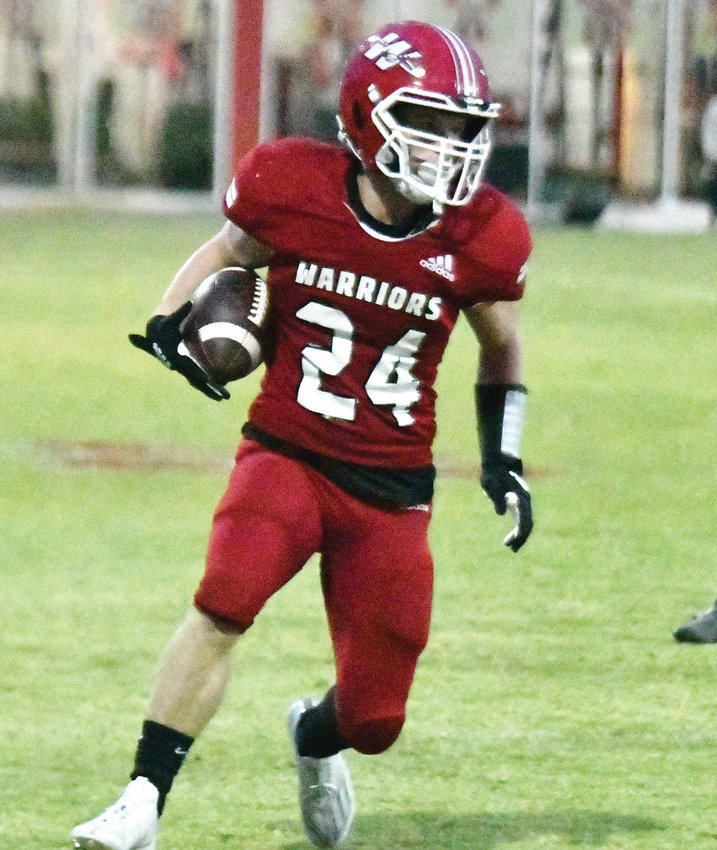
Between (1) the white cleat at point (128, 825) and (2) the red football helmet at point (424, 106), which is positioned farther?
(2) the red football helmet at point (424, 106)

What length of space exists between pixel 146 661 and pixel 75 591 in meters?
1.04

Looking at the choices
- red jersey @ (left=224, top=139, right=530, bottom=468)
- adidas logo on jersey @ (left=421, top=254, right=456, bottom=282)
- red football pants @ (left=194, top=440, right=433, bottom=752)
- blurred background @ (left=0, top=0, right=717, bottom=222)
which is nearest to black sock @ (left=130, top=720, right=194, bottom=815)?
red football pants @ (left=194, top=440, right=433, bottom=752)

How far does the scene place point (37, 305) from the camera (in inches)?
615

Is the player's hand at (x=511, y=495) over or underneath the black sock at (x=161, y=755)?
over

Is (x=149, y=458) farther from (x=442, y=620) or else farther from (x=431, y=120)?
(x=431, y=120)

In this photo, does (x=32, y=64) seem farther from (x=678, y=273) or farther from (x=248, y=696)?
(x=248, y=696)

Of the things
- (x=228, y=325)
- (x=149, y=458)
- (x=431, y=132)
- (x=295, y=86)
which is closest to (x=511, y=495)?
(x=228, y=325)

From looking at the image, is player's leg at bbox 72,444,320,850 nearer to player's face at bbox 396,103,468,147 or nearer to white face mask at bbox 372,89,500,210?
white face mask at bbox 372,89,500,210

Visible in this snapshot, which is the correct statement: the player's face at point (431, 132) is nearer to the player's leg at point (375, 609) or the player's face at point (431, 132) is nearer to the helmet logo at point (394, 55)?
the helmet logo at point (394, 55)

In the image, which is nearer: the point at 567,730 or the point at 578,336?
the point at 567,730

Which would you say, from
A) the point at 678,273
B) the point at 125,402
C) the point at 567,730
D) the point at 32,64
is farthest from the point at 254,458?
the point at 32,64

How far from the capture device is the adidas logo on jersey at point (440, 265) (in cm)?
446

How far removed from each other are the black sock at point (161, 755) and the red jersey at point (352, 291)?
2.29 feet

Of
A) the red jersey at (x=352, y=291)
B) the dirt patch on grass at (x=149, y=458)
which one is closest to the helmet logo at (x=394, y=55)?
the red jersey at (x=352, y=291)
